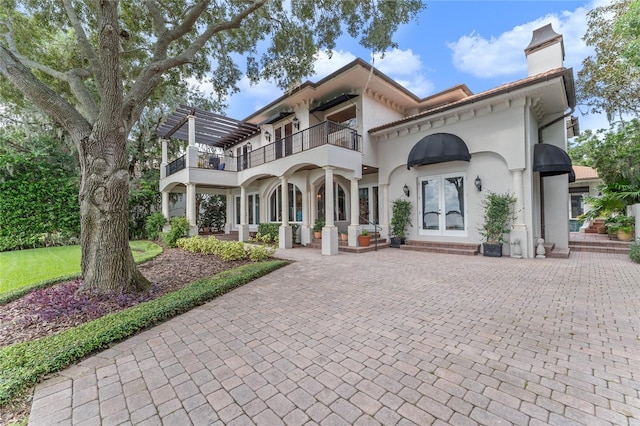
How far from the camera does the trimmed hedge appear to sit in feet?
8.82

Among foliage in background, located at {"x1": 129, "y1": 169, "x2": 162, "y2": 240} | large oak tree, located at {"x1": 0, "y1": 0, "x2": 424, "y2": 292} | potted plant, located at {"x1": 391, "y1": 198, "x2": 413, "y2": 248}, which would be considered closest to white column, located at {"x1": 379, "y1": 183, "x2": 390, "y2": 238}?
potted plant, located at {"x1": 391, "y1": 198, "x2": 413, "y2": 248}

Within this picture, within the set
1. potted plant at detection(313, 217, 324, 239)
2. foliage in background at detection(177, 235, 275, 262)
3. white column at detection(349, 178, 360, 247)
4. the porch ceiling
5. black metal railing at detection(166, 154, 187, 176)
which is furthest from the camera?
black metal railing at detection(166, 154, 187, 176)

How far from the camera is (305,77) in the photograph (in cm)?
1008

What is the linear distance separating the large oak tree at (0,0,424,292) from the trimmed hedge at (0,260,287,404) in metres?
1.52

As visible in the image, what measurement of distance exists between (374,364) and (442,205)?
9565 mm

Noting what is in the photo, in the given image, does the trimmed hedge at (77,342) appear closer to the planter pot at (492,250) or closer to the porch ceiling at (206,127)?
the planter pot at (492,250)

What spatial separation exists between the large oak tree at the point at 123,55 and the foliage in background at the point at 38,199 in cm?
505

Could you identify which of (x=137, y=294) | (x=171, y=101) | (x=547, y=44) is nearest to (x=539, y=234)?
(x=547, y=44)

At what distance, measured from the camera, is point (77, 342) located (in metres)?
3.27

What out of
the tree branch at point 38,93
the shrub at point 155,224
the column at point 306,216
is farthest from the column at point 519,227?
the shrub at point 155,224

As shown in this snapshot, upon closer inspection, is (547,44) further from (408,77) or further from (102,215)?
(102,215)

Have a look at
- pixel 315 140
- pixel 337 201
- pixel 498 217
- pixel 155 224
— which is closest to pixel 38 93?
pixel 315 140

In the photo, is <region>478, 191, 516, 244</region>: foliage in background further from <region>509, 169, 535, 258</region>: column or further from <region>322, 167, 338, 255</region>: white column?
<region>322, 167, 338, 255</region>: white column

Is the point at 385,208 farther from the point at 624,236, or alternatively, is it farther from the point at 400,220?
the point at 624,236
